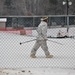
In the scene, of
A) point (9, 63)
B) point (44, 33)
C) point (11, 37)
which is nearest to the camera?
point (9, 63)

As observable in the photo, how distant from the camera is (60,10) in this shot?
64.8 meters

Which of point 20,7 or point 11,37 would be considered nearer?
point 11,37

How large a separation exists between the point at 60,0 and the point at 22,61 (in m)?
58.3

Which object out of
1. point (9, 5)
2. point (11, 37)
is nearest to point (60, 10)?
point (9, 5)

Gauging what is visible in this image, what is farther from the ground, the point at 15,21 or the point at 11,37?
the point at 15,21

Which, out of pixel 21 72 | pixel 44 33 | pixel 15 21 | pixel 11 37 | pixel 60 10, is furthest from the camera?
pixel 60 10

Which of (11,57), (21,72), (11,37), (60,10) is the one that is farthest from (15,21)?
(60,10)

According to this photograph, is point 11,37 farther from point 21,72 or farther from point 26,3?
point 26,3

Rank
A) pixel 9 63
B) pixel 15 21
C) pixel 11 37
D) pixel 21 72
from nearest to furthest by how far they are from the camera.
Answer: pixel 21 72
pixel 9 63
pixel 15 21
pixel 11 37

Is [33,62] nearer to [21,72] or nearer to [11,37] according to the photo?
[21,72]

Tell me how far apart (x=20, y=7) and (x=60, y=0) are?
8859mm

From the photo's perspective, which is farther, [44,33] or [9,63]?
[44,33]

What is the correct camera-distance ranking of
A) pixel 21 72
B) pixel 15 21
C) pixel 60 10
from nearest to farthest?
pixel 21 72
pixel 15 21
pixel 60 10

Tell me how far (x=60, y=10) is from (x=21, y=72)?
5719 cm
